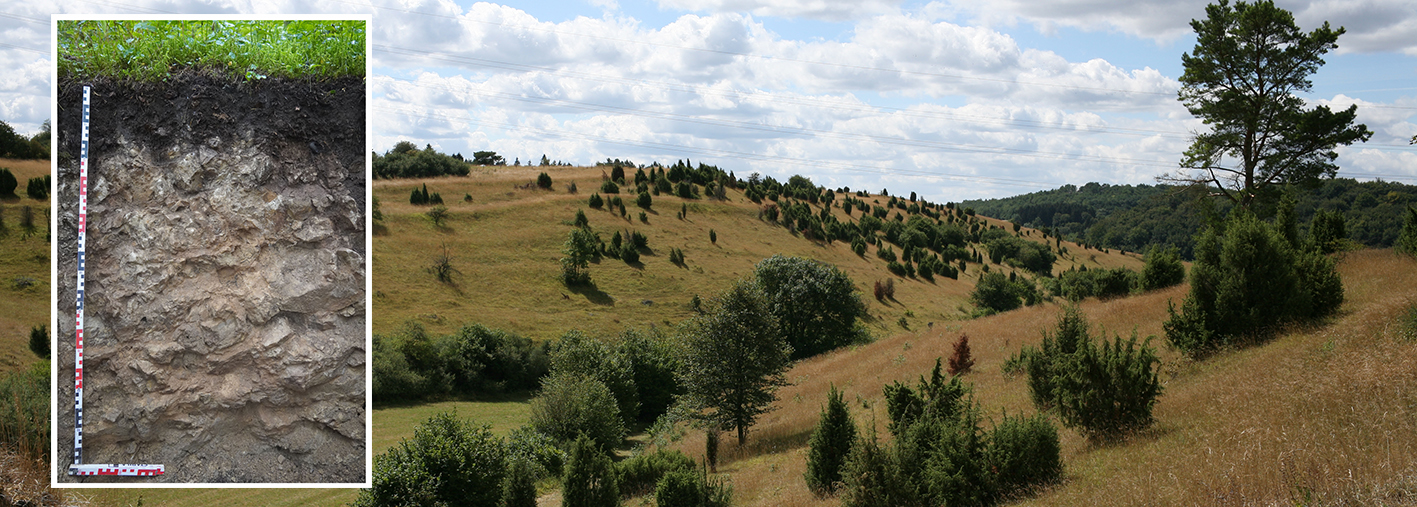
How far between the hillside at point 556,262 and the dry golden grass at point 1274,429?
1295 inches

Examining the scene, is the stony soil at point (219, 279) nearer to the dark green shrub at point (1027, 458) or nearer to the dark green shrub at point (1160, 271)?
the dark green shrub at point (1027, 458)

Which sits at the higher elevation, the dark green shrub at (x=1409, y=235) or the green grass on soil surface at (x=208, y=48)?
the green grass on soil surface at (x=208, y=48)

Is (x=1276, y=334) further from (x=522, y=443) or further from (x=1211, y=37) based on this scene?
(x=522, y=443)

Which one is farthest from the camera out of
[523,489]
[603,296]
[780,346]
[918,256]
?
[918,256]

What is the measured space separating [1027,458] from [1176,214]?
13242 centimetres

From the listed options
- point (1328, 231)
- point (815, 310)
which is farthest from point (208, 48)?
point (815, 310)

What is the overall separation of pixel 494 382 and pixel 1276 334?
39964mm

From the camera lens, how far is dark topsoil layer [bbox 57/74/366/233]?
5555 millimetres

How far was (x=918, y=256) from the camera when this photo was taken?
279 feet

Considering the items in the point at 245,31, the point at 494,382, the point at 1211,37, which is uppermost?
the point at 1211,37

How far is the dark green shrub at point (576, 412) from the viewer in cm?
2945

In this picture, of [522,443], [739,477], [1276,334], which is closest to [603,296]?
[522,443]

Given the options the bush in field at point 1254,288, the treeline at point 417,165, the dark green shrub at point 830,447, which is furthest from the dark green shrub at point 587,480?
the treeline at point 417,165

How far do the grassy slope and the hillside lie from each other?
3140 cm
